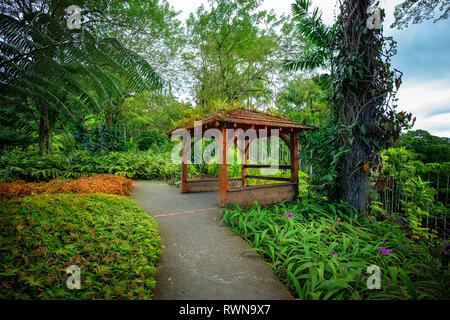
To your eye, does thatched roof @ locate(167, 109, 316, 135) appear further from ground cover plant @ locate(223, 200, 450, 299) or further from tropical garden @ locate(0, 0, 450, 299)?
ground cover plant @ locate(223, 200, 450, 299)

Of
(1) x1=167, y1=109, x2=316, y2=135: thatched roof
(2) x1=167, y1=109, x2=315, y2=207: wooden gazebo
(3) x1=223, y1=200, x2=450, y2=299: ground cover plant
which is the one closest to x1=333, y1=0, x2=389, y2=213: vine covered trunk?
(3) x1=223, y1=200, x2=450, y2=299: ground cover plant

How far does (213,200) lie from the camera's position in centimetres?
571

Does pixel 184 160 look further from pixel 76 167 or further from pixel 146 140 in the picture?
pixel 146 140

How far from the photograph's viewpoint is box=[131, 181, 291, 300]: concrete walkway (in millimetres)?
2033

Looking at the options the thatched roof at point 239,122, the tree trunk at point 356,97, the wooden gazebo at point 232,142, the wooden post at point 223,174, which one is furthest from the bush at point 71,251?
the tree trunk at point 356,97

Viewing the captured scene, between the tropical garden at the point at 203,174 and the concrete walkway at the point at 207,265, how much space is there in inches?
7.4

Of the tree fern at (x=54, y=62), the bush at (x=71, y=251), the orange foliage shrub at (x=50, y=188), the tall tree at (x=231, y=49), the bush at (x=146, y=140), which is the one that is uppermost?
the tall tree at (x=231, y=49)

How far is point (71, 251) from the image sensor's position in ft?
6.46

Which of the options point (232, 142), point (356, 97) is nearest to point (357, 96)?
point (356, 97)

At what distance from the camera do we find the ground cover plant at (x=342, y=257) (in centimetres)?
205

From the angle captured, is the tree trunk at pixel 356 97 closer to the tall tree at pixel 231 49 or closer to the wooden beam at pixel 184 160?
the wooden beam at pixel 184 160

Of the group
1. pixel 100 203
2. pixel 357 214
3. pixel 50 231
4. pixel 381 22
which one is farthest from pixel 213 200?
pixel 381 22

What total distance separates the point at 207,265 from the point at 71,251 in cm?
148

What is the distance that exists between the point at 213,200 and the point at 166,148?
1073cm
